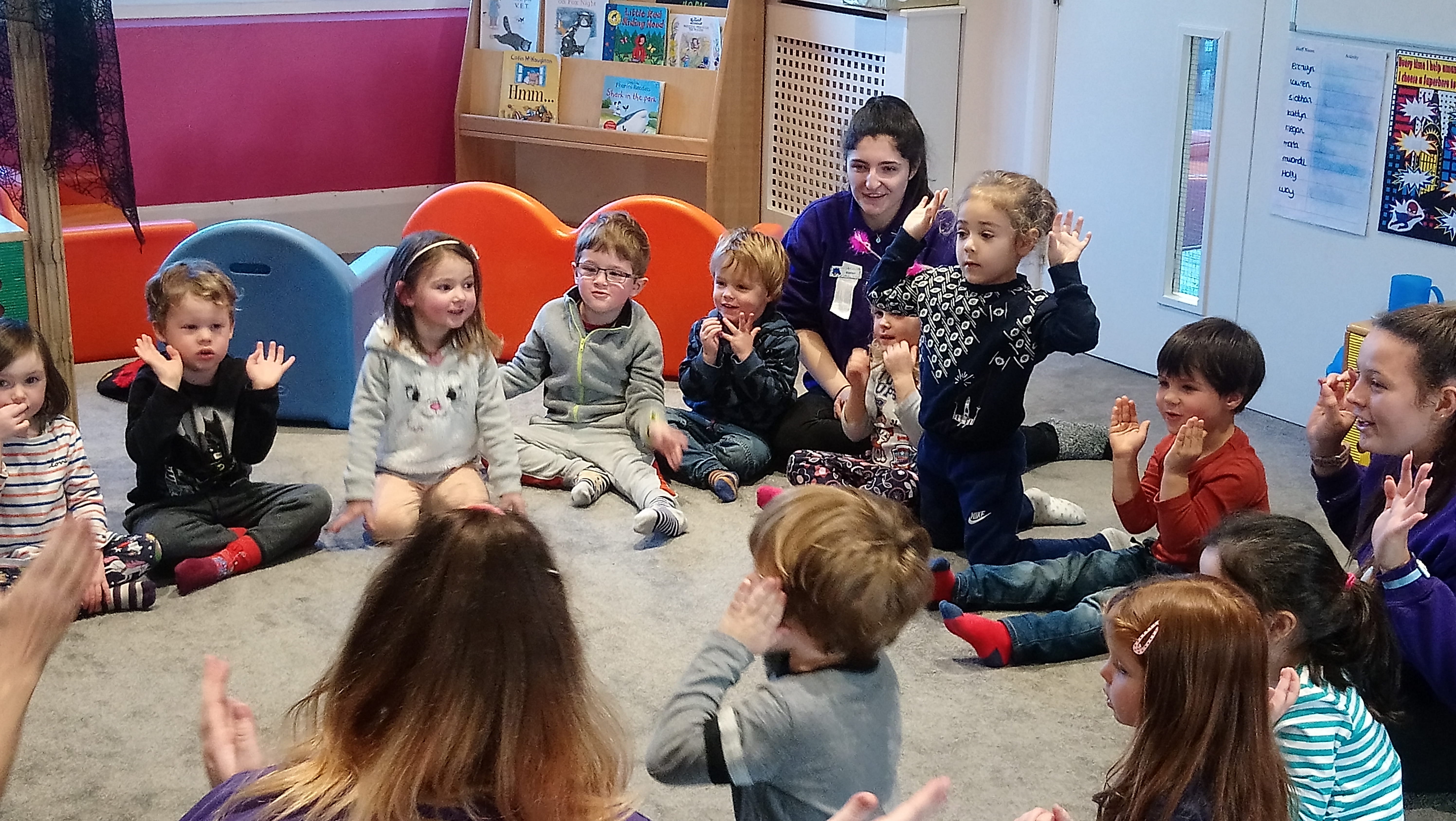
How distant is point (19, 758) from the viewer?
2355 millimetres

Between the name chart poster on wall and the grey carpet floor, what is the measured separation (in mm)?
743

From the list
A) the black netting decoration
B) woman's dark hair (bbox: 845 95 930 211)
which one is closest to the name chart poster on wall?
woman's dark hair (bbox: 845 95 930 211)

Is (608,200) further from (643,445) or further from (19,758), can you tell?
(19,758)

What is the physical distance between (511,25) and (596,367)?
222 cm

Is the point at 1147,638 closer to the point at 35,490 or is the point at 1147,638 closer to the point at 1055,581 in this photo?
the point at 1055,581

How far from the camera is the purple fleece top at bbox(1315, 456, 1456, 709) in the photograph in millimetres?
2115

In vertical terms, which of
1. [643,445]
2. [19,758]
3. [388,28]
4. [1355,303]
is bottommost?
[19,758]

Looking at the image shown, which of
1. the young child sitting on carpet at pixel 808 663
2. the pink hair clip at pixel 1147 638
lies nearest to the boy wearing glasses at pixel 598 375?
the young child sitting on carpet at pixel 808 663

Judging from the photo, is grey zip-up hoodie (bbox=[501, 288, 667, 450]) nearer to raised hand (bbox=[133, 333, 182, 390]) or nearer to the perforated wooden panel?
raised hand (bbox=[133, 333, 182, 390])

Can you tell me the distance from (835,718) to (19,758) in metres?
1.45

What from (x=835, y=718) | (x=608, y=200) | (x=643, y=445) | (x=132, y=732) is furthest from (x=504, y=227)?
(x=835, y=718)

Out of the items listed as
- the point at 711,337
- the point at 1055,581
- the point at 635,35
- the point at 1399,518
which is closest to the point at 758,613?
the point at 1399,518

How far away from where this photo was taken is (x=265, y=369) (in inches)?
119

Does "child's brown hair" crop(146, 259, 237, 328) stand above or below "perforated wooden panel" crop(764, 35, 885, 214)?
below
